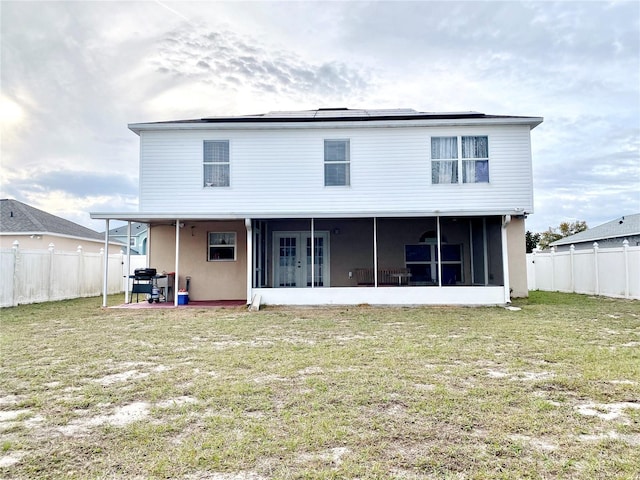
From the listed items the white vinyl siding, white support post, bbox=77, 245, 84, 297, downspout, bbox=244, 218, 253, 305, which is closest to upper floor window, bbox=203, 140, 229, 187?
the white vinyl siding

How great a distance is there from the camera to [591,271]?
49.5ft

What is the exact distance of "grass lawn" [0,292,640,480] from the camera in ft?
9.09

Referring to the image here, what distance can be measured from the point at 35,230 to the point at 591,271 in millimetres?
22866

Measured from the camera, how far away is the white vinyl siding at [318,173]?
13086 millimetres

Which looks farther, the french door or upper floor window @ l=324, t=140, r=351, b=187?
the french door

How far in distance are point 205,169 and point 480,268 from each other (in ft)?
30.0

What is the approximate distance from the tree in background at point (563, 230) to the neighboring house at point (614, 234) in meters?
11.0

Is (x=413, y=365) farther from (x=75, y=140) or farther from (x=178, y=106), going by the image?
(x=75, y=140)

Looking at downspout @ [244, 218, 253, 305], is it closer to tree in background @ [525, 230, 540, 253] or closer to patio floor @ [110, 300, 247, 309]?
patio floor @ [110, 300, 247, 309]

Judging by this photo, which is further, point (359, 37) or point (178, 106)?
point (178, 106)

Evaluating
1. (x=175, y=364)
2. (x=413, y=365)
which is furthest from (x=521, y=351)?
(x=175, y=364)

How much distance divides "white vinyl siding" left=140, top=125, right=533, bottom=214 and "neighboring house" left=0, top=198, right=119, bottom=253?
9981mm

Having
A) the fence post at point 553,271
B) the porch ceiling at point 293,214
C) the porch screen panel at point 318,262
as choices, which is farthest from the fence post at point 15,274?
the fence post at point 553,271

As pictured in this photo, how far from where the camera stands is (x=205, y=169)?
13.2m
